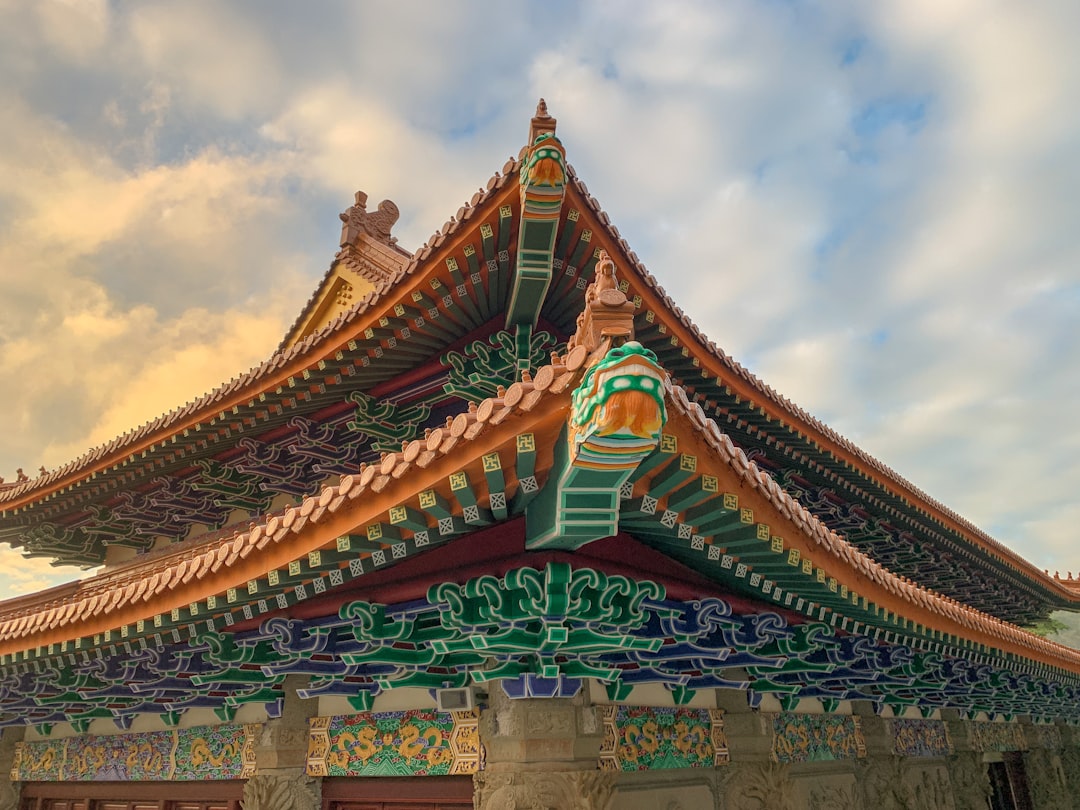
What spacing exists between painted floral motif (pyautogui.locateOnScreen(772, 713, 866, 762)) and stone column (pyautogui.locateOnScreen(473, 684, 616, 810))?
2368 mm

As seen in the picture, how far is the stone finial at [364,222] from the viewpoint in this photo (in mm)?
10625

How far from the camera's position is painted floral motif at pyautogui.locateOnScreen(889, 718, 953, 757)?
8.73 metres

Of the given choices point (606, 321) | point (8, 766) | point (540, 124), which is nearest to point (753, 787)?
point (606, 321)

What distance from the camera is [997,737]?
11.3m

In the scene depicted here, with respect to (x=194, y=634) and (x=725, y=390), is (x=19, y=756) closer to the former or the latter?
(x=194, y=634)

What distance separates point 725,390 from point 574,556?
3.85 meters

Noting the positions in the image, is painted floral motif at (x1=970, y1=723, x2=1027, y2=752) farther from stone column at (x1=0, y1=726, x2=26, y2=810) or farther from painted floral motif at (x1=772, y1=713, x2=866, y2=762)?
stone column at (x1=0, y1=726, x2=26, y2=810)

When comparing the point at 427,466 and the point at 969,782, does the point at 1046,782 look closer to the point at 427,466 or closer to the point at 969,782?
the point at 969,782

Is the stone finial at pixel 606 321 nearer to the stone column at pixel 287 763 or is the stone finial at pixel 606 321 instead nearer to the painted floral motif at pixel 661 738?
the painted floral motif at pixel 661 738

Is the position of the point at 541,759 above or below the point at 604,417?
below

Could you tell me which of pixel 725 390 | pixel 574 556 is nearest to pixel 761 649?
pixel 574 556

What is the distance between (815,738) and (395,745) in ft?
14.0

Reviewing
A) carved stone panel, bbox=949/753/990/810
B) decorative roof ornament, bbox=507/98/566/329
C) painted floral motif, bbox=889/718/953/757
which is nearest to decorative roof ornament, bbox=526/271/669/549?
decorative roof ornament, bbox=507/98/566/329

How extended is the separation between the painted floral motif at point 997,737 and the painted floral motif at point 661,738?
22.5 feet
